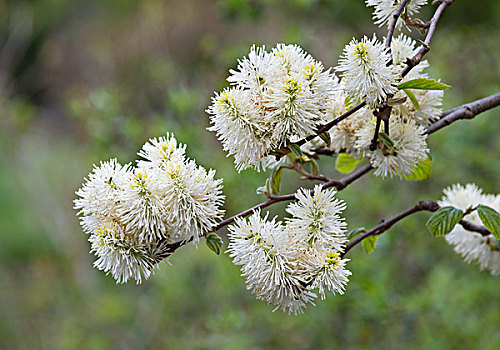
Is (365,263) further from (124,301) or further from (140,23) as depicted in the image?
(140,23)

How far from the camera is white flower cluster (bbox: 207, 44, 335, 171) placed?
0.49 metres

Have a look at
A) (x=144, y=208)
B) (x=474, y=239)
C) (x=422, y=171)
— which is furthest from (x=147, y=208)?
(x=474, y=239)

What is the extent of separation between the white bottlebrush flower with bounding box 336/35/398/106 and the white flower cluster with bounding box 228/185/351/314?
10 centimetres

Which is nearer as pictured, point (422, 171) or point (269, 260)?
point (269, 260)

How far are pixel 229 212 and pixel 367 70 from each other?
58.5 inches

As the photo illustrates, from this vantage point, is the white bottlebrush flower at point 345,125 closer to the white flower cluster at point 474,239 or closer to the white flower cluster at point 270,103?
the white flower cluster at point 270,103

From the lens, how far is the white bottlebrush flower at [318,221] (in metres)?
0.51

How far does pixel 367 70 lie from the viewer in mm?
475

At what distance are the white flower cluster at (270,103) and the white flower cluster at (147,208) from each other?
0.05m

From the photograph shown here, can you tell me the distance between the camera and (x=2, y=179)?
4.68 metres

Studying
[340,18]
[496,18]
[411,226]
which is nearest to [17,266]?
[340,18]

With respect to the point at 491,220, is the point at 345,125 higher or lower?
higher

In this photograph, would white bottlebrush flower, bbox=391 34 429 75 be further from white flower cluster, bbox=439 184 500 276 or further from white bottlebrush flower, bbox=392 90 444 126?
white flower cluster, bbox=439 184 500 276

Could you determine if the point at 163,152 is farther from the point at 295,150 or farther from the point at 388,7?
the point at 388,7
